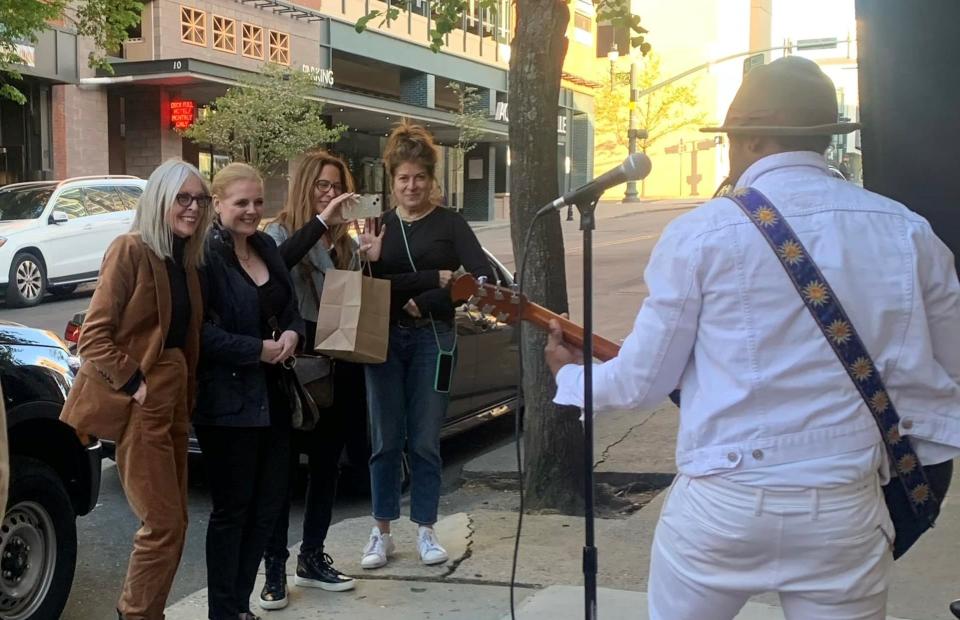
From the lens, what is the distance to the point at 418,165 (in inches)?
183

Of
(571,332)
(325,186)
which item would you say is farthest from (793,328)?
(325,186)

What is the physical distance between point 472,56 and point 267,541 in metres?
38.4

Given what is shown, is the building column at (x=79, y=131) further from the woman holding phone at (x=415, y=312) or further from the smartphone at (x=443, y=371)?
the smartphone at (x=443, y=371)

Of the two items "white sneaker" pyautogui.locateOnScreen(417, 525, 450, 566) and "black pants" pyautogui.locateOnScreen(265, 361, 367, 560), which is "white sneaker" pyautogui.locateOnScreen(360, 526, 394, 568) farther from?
"black pants" pyautogui.locateOnScreen(265, 361, 367, 560)

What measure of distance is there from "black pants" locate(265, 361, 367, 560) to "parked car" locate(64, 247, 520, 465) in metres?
2.36

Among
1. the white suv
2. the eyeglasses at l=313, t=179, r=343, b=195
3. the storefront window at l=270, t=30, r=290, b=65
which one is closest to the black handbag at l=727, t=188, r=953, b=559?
the eyeglasses at l=313, t=179, r=343, b=195

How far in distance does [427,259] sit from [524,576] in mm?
1492

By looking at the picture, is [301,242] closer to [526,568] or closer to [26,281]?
[526,568]

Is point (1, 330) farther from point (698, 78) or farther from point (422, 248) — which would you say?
point (698, 78)

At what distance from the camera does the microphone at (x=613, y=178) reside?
9.00 feet

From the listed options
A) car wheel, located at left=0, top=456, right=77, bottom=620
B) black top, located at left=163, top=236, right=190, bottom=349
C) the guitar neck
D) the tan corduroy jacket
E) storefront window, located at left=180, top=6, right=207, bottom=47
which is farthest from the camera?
storefront window, located at left=180, top=6, right=207, bottom=47

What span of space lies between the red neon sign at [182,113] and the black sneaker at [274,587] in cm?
2387

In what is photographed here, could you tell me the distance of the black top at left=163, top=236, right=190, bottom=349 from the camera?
12.2ft

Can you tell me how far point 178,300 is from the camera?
3.74 metres
